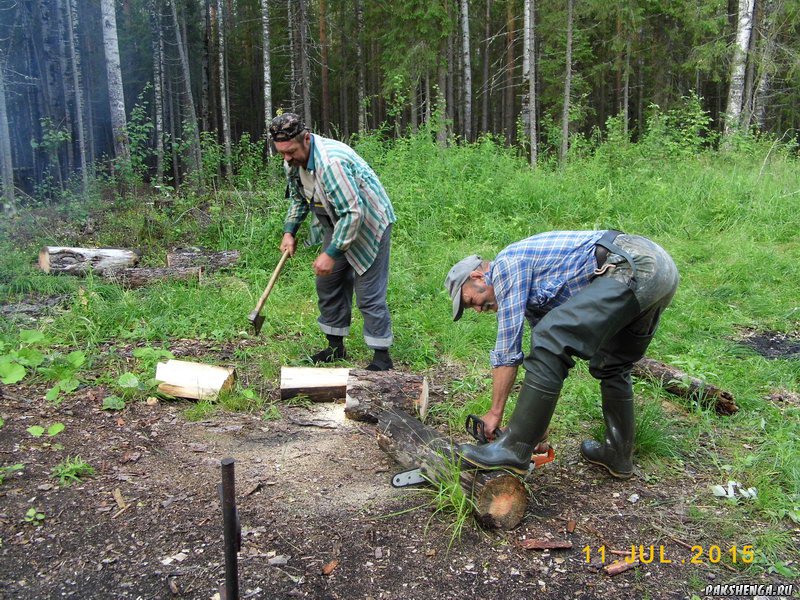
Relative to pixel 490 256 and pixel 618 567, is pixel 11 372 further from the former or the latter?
pixel 490 256

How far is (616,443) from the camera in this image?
9.80 ft

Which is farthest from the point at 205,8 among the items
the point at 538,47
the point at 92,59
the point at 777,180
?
the point at 777,180

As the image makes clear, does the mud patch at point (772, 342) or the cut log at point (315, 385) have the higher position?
the cut log at point (315, 385)

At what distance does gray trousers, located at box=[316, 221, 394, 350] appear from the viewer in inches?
167

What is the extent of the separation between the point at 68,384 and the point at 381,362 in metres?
2.02

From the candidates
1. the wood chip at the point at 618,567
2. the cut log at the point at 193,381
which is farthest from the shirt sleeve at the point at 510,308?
the cut log at the point at 193,381

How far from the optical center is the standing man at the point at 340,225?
3.91 meters

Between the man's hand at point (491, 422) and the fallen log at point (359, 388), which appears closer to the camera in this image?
the man's hand at point (491, 422)

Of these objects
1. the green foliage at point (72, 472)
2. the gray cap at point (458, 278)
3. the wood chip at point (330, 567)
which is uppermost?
the gray cap at point (458, 278)

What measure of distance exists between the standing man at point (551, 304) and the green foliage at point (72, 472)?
1.93 meters

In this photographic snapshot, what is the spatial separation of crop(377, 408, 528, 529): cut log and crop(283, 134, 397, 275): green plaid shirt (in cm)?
135

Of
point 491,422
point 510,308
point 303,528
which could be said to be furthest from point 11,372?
point 510,308

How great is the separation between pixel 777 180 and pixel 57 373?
9625mm

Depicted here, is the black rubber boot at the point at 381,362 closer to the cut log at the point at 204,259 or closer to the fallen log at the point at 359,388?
the fallen log at the point at 359,388
